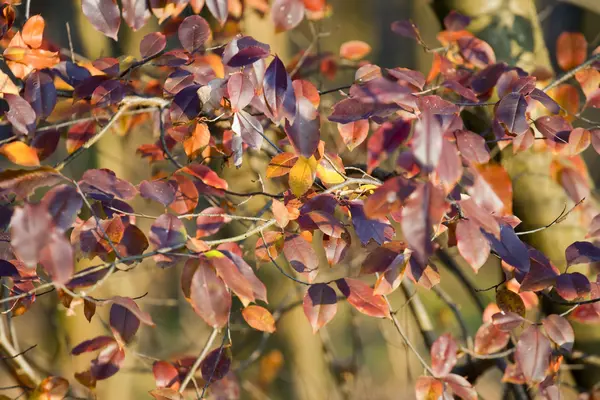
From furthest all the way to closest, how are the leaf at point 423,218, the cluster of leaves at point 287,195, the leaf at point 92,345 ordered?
the leaf at point 92,345 < the cluster of leaves at point 287,195 < the leaf at point 423,218

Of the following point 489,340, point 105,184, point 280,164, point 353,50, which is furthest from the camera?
point 353,50

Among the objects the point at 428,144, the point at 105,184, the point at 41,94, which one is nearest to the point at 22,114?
the point at 41,94

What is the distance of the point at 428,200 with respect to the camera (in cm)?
55

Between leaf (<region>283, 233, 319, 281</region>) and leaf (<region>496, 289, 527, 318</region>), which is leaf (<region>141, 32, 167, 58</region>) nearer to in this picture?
leaf (<region>283, 233, 319, 281</region>)

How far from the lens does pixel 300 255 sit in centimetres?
91

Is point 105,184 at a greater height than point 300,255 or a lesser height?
greater

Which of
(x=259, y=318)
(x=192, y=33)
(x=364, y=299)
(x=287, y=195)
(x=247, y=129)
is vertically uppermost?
(x=192, y=33)

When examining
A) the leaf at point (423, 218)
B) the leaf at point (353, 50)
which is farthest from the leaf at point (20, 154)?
the leaf at point (353, 50)

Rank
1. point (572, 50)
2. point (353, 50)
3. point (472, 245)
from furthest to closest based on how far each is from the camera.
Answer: point (353, 50) < point (572, 50) < point (472, 245)

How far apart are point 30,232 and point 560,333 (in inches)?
32.3

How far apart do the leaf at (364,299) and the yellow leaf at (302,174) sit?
0.60ft

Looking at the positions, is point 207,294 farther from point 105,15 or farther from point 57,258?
point 105,15

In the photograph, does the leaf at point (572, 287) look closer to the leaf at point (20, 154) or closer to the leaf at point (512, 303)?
the leaf at point (512, 303)

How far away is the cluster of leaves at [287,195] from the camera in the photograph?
2.23 feet
